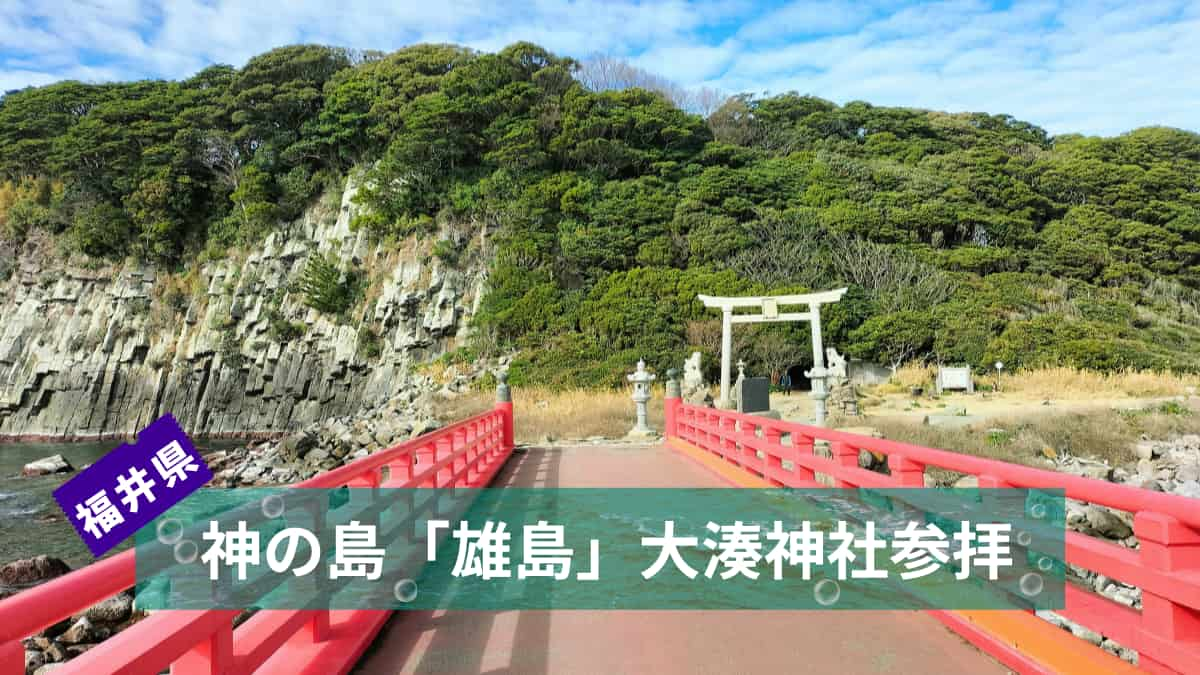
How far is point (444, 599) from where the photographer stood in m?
4.58

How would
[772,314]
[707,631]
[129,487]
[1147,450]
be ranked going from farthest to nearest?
[772,314], [1147,450], [707,631], [129,487]

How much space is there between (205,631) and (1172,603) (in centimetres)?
316

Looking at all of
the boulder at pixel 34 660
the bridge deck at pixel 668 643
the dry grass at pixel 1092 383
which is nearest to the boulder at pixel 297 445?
the boulder at pixel 34 660

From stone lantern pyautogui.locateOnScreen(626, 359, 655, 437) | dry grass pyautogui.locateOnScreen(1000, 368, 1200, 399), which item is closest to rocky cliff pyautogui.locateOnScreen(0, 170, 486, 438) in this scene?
stone lantern pyautogui.locateOnScreen(626, 359, 655, 437)

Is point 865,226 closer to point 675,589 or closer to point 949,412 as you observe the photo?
point 949,412

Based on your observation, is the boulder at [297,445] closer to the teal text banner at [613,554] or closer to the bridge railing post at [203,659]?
the teal text banner at [613,554]

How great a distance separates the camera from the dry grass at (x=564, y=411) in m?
17.1

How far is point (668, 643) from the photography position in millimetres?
3789

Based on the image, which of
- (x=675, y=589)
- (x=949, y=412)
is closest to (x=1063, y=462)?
(x=949, y=412)

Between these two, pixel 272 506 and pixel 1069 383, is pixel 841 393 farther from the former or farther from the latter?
pixel 272 506

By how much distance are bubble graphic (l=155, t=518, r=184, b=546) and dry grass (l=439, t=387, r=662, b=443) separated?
13.9 metres

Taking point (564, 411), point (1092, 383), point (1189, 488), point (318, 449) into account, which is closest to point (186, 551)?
point (1189, 488)

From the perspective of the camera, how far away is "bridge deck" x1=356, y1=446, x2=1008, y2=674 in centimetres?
346

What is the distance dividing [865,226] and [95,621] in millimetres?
32215
